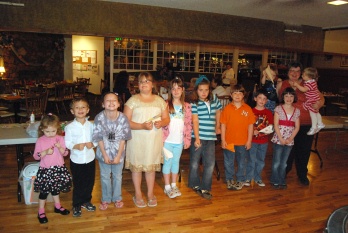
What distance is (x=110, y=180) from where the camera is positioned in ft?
10.5

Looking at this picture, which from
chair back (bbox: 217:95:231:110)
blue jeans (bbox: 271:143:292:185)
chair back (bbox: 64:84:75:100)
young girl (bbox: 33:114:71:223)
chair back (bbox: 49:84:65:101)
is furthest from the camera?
chair back (bbox: 64:84:75:100)

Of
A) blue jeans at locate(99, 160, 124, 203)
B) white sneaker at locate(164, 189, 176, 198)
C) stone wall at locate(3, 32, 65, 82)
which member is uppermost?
stone wall at locate(3, 32, 65, 82)

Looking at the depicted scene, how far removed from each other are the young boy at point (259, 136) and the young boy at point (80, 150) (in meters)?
1.94

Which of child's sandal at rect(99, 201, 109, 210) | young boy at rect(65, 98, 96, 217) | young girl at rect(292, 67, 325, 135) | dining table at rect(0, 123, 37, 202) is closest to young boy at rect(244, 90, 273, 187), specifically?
young girl at rect(292, 67, 325, 135)

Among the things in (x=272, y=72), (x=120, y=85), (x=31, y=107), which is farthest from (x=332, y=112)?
(x=31, y=107)

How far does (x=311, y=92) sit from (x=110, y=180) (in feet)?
8.64

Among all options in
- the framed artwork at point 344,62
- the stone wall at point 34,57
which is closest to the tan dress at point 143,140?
the stone wall at point 34,57

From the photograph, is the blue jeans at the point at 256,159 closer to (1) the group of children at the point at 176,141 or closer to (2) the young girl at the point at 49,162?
(1) the group of children at the point at 176,141

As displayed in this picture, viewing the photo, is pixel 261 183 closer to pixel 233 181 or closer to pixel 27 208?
pixel 233 181

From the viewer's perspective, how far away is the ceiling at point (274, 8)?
3.82 metres

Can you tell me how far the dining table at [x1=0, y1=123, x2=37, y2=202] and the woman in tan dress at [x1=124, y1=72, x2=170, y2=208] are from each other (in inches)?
40.6

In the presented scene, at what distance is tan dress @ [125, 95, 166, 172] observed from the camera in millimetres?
3082

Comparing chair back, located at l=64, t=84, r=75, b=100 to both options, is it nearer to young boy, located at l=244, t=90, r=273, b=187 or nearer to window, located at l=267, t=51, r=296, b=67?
young boy, located at l=244, t=90, r=273, b=187

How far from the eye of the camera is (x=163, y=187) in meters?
3.82
